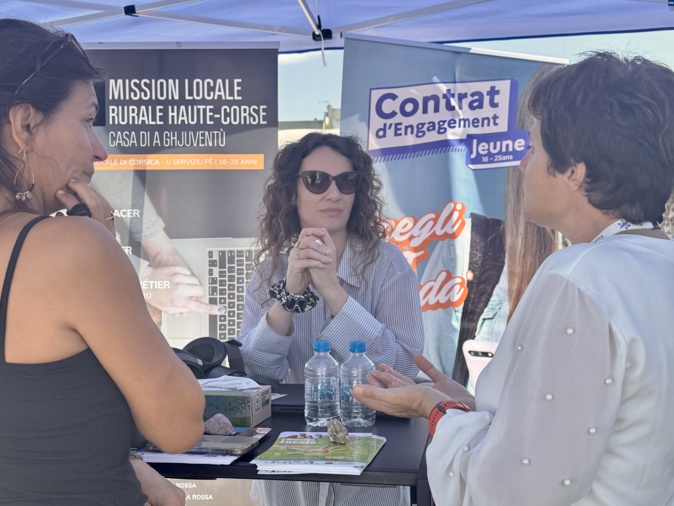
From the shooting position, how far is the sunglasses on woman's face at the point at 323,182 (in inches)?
117

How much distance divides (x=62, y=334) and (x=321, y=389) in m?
1.02

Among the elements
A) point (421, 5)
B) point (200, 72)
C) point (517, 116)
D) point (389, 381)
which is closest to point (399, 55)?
point (421, 5)

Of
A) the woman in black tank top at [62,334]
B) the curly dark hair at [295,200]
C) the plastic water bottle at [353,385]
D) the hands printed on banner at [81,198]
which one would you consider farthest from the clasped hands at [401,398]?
the curly dark hair at [295,200]

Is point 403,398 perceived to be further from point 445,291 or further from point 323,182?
point 445,291

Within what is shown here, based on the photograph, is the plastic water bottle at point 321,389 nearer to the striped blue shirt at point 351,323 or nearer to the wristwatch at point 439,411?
the striped blue shirt at point 351,323

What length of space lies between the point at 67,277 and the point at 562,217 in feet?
3.03

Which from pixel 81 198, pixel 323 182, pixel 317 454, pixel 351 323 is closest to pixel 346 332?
pixel 351 323

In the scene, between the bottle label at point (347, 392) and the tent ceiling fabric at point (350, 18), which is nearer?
the bottle label at point (347, 392)

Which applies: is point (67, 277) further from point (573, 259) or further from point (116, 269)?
point (573, 259)

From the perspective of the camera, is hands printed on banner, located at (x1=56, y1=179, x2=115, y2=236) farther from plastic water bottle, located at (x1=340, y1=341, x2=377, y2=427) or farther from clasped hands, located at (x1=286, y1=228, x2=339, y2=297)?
clasped hands, located at (x1=286, y1=228, x2=339, y2=297)

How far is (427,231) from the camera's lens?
4492 mm

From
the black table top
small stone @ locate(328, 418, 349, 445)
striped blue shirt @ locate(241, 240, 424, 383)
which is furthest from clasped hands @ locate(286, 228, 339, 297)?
small stone @ locate(328, 418, 349, 445)

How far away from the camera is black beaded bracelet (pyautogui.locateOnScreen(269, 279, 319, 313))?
2.56m

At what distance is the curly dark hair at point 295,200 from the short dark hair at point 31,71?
1619 millimetres
